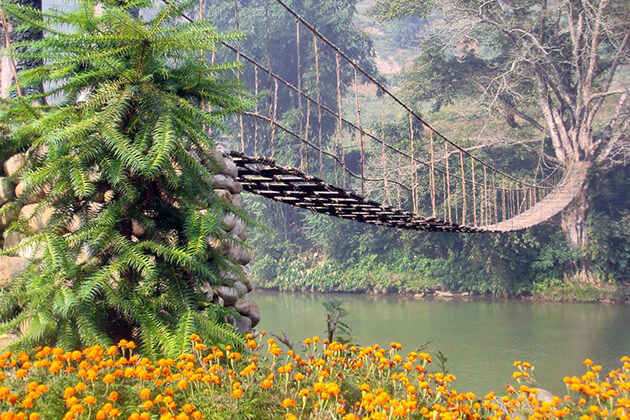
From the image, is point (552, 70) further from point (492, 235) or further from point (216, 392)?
point (216, 392)

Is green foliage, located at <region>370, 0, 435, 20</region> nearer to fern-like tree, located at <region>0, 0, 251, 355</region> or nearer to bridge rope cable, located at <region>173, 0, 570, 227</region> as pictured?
bridge rope cable, located at <region>173, 0, 570, 227</region>

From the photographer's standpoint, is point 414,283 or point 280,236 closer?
point 414,283

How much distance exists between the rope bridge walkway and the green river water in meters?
1.53

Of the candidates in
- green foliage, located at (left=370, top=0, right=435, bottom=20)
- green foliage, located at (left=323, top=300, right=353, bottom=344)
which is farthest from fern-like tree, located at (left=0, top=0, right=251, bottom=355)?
green foliage, located at (left=370, top=0, right=435, bottom=20)

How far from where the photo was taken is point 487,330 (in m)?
9.34

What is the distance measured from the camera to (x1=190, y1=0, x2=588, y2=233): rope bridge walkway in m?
4.22

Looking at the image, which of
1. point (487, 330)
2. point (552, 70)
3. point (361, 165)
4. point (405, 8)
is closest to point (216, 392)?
point (361, 165)

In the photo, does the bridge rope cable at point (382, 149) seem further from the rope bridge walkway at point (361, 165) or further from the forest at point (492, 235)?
the forest at point (492, 235)

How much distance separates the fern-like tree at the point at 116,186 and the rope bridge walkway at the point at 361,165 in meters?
0.40

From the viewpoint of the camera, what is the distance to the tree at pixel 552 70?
12.0 meters

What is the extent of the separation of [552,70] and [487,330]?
5.83 meters

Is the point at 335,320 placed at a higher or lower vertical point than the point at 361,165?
lower

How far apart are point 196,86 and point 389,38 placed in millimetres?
33319

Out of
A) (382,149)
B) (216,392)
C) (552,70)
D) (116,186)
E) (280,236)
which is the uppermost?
(552,70)
